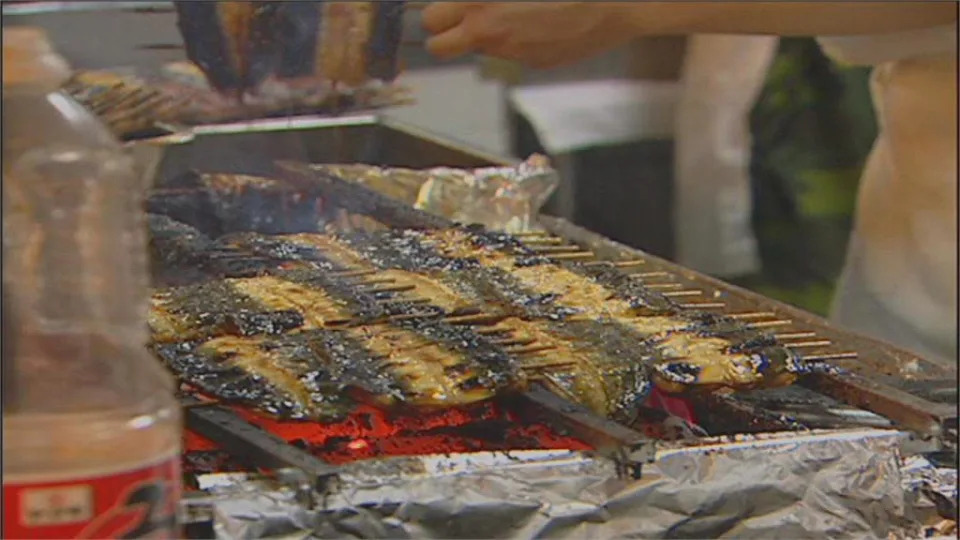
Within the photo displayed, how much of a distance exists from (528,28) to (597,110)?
101 inches

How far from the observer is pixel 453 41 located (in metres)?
2.21

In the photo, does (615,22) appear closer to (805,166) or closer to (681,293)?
(681,293)

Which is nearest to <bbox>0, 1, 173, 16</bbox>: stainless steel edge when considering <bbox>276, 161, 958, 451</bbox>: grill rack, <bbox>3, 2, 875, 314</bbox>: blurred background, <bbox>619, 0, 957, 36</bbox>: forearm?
<bbox>276, 161, 958, 451</bbox>: grill rack

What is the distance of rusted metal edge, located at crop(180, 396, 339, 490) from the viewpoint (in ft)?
3.85

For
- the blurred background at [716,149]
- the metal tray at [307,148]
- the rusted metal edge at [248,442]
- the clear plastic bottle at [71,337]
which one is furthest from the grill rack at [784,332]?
the blurred background at [716,149]

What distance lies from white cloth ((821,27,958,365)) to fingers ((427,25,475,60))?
507 millimetres

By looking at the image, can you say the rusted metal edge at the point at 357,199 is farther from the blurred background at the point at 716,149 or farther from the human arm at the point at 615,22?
the blurred background at the point at 716,149

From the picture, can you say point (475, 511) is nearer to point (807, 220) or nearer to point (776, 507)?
point (776, 507)

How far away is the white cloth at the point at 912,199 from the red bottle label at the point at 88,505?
1495 millimetres

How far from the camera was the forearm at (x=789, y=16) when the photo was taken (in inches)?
81.2

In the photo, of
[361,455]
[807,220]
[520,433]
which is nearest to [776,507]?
[520,433]

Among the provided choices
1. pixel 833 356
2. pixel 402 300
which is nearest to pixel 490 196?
pixel 402 300

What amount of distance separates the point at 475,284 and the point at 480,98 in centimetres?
287

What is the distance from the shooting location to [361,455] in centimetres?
130
